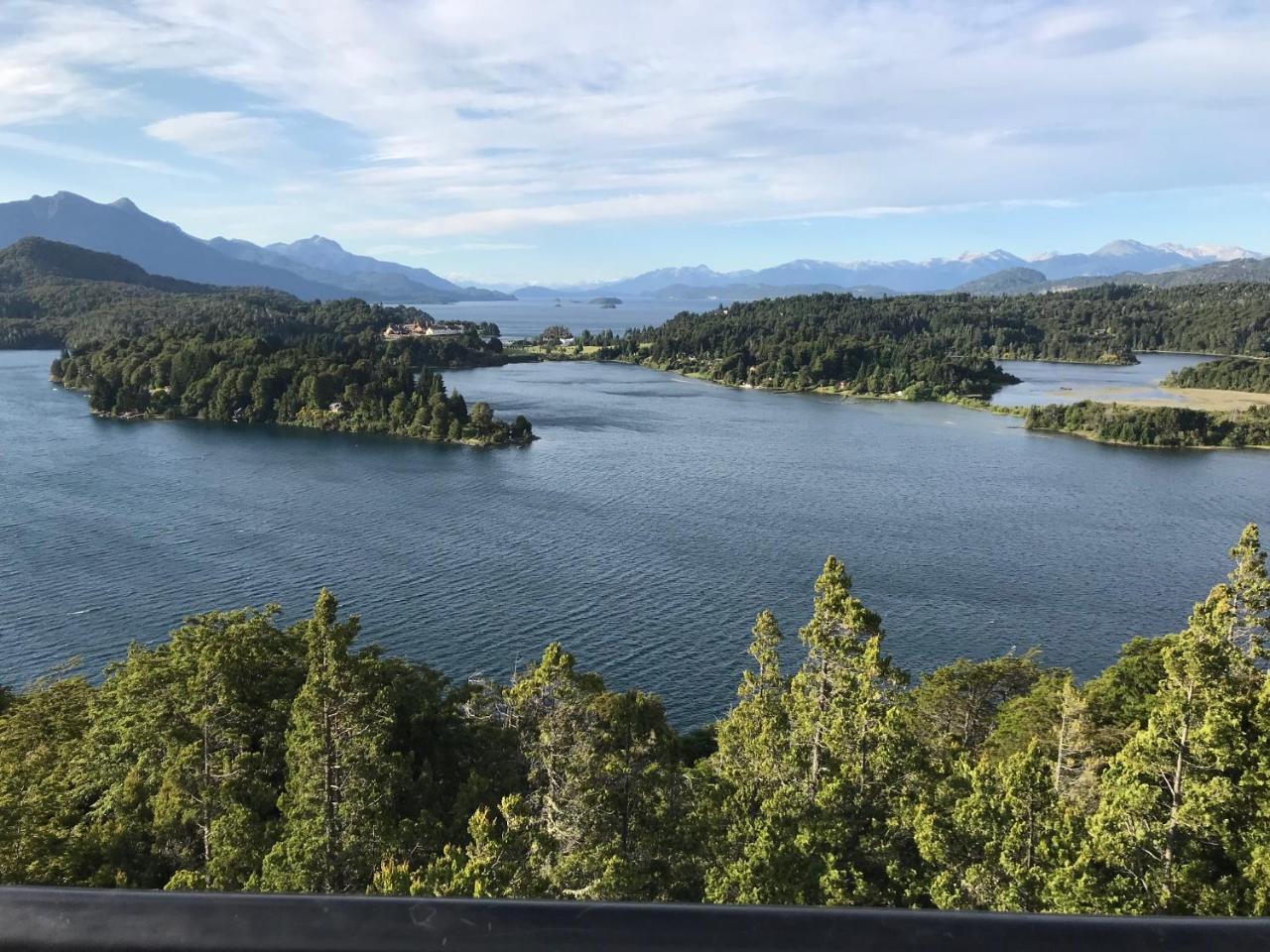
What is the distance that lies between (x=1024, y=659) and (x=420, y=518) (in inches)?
848

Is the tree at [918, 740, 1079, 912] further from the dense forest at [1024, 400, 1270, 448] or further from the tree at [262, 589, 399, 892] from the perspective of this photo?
the dense forest at [1024, 400, 1270, 448]

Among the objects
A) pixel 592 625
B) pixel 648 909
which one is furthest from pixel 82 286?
pixel 648 909

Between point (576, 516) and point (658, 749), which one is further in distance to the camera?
point (576, 516)

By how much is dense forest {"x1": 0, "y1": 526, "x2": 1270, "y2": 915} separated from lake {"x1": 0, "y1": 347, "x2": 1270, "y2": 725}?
22.1ft

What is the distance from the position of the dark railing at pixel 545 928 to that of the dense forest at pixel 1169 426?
5773 centimetres

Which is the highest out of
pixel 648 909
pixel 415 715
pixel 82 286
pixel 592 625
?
pixel 82 286

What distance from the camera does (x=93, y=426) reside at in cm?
4988

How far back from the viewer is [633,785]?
31.6 ft

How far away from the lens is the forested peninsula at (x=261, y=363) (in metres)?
52.5

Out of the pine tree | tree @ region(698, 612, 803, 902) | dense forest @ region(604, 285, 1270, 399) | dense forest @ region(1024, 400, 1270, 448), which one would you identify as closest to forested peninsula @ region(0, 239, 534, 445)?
dense forest @ region(604, 285, 1270, 399)

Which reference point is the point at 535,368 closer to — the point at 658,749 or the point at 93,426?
the point at 93,426

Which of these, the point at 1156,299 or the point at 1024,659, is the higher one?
the point at 1156,299

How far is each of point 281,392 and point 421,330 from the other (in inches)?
1709

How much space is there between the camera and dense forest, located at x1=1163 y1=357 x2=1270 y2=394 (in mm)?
72500
